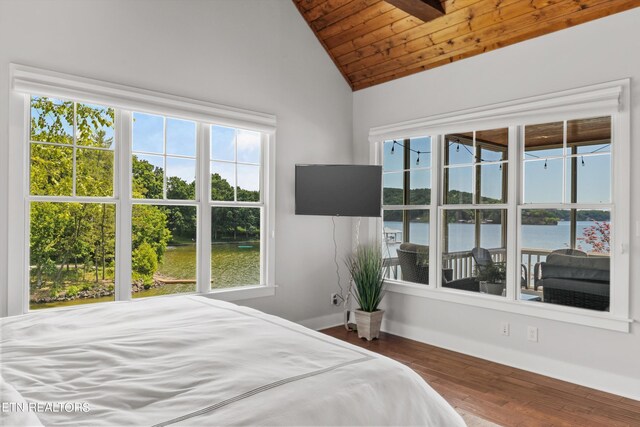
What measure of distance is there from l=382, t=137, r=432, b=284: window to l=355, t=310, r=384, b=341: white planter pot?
57 centimetres

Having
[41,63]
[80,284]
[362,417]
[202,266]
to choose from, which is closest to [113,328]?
[362,417]

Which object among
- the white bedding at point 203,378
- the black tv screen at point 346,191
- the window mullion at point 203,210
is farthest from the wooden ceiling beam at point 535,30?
the white bedding at point 203,378

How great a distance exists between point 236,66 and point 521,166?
280cm

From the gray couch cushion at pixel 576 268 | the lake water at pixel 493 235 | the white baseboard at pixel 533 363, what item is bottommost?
the white baseboard at pixel 533 363

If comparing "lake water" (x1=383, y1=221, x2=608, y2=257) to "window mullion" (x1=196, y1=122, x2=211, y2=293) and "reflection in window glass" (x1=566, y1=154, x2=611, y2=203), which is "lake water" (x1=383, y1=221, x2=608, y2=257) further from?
"window mullion" (x1=196, y1=122, x2=211, y2=293)

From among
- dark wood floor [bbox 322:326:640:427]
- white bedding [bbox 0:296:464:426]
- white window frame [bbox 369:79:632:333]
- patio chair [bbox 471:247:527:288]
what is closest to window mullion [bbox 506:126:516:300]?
white window frame [bbox 369:79:632:333]

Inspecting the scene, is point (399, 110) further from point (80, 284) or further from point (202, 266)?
point (80, 284)

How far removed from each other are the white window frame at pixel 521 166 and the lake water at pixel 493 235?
111mm

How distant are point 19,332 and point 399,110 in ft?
12.8

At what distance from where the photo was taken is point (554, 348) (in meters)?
3.38

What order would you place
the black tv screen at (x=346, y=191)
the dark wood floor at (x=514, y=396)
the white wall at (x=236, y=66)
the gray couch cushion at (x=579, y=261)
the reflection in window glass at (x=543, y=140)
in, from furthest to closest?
the black tv screen at (x=346, y=191)
the reflection in window glass at (x=543, y=140)
the gray couch cushion at (x=579, y=261)
the white wall at (x=236, y=66)
the dark wood floor at (x=514, y=396)

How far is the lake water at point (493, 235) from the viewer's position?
3.43 meters

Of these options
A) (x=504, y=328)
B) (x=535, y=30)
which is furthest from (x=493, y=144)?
(x=504, y=328)

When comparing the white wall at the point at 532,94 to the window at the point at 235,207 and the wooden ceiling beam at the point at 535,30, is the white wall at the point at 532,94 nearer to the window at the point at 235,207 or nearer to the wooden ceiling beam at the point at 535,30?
the wooden ceiling beam at the point at 535,30
